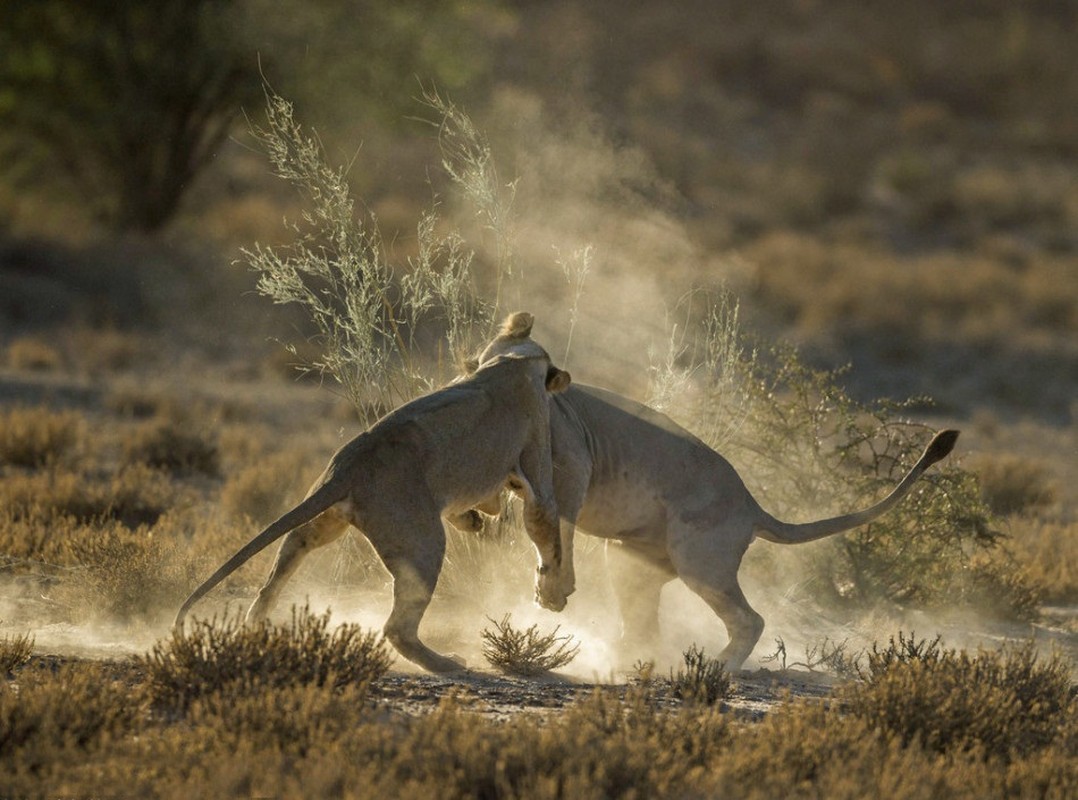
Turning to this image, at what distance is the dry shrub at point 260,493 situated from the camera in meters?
11.6

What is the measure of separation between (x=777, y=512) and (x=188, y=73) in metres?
16.0

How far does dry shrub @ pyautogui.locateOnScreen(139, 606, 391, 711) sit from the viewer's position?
20.0 ft

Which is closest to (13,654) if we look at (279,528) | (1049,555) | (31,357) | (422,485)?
(279,528)

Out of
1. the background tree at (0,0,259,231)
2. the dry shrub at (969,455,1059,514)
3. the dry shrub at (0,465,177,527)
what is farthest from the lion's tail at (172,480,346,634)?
the background tree at (0,0,259,231)

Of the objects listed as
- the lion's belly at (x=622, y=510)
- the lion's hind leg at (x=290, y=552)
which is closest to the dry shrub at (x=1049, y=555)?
the lion's belly at (x=622, y=510)

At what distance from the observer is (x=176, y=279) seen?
871 inches

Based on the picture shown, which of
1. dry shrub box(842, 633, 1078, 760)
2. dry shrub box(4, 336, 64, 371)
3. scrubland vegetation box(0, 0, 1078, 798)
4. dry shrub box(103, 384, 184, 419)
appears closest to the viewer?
scrubland vegetation box(0, 0, 1078, 798)

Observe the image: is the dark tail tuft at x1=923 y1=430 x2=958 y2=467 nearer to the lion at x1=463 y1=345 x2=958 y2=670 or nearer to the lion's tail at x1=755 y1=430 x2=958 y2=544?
the lion at x1=463 y1=345 x2=958 y2=670

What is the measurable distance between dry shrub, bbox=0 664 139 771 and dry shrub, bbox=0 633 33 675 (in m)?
0.55

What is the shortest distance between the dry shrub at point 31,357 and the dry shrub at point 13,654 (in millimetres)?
12127

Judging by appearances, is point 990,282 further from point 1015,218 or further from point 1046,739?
point 1046,739

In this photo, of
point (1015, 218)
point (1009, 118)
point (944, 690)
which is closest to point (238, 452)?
point (944, 690)

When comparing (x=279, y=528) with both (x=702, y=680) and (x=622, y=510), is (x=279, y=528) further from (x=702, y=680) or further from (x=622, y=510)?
(x=622, y=510)

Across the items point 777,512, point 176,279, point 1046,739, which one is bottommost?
point 1046,739
